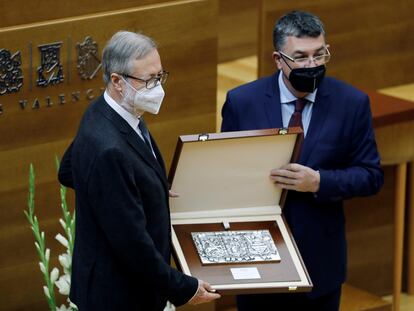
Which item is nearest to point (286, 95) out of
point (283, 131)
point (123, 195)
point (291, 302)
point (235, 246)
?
point (283, 131)

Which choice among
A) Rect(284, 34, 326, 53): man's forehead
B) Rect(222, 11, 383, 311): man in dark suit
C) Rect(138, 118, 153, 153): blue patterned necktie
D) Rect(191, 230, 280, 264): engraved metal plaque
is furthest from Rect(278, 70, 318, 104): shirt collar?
Rect(138, 118, 153, 153): blue patterned necktie

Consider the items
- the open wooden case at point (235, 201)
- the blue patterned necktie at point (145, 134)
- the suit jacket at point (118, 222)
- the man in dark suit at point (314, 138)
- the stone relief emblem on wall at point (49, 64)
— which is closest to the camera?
the suit jacket at point (118, 222)

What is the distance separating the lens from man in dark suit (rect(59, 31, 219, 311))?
6.76ft

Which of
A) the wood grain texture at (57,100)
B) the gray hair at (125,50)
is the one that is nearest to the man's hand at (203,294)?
the gray hair at (125,50)

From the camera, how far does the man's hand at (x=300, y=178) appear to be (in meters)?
2.43

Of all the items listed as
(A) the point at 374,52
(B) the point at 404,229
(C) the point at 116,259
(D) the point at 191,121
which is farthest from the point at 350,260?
(C) the point at 116,259

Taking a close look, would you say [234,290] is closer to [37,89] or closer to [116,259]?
[116,259]

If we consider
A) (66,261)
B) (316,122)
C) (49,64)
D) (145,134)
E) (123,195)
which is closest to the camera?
(123,195)

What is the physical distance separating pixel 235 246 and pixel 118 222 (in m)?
0.44

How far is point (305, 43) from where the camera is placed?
96.7 inches

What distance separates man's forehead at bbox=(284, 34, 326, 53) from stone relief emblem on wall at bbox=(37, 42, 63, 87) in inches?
27.1

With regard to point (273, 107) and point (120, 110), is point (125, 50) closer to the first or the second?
point (120, 110)

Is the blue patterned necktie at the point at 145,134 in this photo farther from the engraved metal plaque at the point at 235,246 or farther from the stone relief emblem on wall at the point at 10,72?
the stone relief emblem on wall at the point at 10,72

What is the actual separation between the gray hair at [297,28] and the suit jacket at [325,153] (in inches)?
4.3
